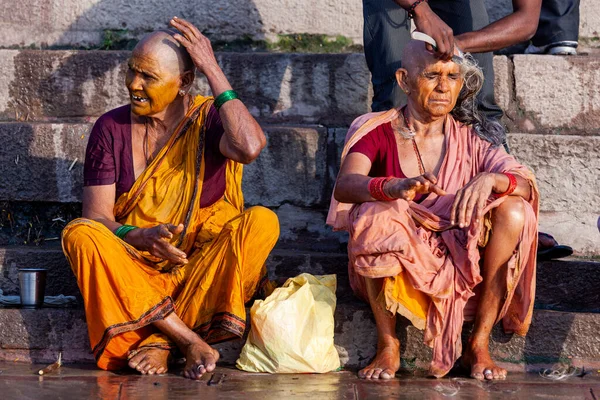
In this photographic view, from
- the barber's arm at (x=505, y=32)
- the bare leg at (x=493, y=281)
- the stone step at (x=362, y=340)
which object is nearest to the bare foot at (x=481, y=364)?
the bare leg at (x=493, y=281)

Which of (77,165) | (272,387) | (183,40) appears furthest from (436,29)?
(77,165)

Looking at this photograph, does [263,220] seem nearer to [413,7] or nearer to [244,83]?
[413,7]

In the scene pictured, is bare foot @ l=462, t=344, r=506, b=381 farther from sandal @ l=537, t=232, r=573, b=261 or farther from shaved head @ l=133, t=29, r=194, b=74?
shaved head @ l=133, t=29, r=194, b=74

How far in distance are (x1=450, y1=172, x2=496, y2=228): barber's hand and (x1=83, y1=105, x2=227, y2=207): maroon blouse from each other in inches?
48.3

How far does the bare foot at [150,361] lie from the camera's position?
4.50m

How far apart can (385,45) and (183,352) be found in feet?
6.32

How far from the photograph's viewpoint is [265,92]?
6.07 metres

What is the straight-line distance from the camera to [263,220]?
4656mm

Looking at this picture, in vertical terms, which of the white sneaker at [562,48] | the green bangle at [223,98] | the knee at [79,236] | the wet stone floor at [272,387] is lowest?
the wet stone floor at [272,387]

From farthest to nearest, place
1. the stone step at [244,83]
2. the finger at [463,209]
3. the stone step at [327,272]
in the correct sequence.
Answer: the stone step at [244,83]
the stone step at [327,272]
the finger at [463,209]

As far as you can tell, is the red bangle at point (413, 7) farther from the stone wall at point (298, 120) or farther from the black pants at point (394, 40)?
the stone wall at point (298, 120)

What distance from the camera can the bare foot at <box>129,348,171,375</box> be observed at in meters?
4.50

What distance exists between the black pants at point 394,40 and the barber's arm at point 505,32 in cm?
20

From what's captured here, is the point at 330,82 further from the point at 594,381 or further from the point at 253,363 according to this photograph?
the point at 594,381
